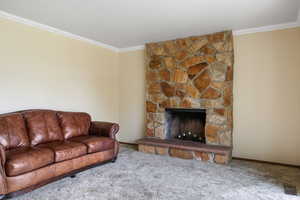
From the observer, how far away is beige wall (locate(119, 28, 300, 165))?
3.65 meters

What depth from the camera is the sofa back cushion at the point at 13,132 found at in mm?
2877

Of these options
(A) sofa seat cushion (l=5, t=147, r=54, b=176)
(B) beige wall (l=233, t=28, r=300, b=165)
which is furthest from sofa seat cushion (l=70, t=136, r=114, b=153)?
(B) beige wall (l=233, t=28, r=300, b=165)

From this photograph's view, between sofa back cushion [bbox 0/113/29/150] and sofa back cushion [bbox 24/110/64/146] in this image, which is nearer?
sofa back cushion [bbox 0/113/29/150]

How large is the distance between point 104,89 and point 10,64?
2.15 metres

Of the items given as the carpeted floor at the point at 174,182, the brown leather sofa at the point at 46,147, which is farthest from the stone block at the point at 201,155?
the brown leather sofa at the point at 46,147

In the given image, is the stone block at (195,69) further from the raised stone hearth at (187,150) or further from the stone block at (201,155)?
the stone block at (201,155)

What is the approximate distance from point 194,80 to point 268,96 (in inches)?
54.7

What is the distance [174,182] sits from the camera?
2879 millimetres

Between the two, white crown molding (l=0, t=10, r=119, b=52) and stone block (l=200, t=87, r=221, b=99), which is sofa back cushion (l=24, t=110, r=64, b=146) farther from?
stone block (l=200, t=87, r=221, b=99)

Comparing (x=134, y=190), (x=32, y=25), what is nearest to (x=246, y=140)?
(x=134, y=190)

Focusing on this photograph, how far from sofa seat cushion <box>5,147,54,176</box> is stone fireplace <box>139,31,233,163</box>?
2.12 meters

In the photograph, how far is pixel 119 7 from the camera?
9.99 ft

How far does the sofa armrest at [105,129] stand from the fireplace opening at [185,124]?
1396 mm

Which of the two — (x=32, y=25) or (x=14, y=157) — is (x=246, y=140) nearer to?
(x=14, y=157)
